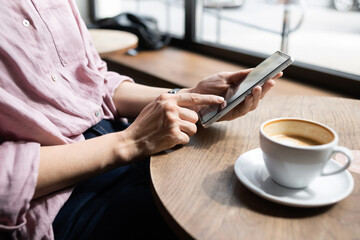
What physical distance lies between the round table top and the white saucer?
1.30m

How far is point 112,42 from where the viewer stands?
199cm

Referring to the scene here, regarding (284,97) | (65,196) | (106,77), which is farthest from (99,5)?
(65,196)

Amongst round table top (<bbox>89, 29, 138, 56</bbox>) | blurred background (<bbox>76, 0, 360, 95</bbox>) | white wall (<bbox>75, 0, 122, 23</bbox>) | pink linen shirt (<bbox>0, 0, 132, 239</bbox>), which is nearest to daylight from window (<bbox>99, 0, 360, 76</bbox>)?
blurred background (<bbox>76, 0, 360, 95</bbox>)

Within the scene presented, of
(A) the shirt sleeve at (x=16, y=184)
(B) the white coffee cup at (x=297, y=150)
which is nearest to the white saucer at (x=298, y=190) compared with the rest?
(B) the white coffee cup at (x=297, y=150)

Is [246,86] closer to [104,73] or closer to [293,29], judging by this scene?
[104,73]

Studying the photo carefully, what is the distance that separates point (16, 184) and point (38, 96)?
0.24 meters

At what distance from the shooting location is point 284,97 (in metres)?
1.06

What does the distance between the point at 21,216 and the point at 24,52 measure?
14.0 inches

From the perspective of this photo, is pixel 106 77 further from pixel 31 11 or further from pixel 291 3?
pixel 291 3

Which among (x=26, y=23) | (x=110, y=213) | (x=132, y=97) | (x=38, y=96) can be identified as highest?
(x=26, y=23)

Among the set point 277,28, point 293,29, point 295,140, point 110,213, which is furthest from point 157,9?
point 295,140

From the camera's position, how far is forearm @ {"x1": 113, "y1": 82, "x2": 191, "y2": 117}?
3.41 feet

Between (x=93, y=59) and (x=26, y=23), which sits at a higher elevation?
(x=26, y=23)

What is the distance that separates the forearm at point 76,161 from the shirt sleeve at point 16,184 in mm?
25
